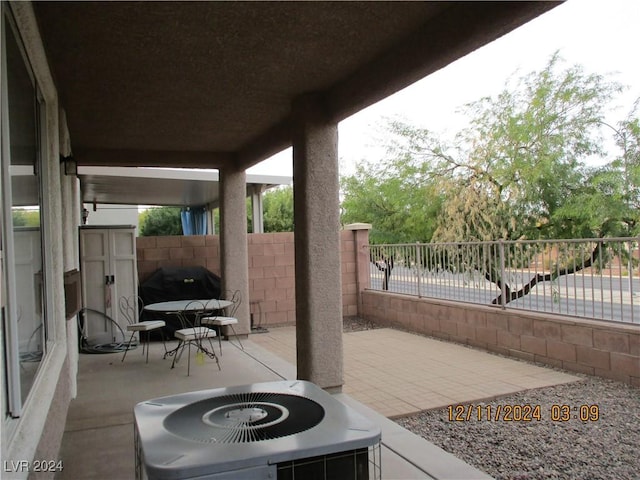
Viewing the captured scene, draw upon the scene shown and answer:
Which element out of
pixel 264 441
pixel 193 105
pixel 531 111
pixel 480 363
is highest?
pixel 531 111

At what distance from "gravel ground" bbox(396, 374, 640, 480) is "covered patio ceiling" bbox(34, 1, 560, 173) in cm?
256

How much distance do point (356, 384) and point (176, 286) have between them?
12.2ft

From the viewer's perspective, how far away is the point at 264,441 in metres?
1.32

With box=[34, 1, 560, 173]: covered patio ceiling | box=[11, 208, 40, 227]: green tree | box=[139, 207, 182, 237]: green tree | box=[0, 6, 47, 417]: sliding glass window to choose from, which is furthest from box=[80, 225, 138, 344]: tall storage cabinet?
box=[139, 207, 182, 237]: green tree

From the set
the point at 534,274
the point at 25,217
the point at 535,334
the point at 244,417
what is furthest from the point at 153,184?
the point at 244,417

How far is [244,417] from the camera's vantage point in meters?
1.57

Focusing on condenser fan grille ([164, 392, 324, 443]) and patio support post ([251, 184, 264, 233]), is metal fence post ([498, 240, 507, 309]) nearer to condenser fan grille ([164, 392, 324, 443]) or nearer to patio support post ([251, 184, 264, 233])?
condenser fan grille ([164, 392, 324, 443])

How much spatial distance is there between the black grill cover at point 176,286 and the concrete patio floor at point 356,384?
2.59ft

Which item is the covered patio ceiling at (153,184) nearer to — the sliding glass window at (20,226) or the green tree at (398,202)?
the green tree at (398,202)

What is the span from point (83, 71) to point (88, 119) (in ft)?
4.91

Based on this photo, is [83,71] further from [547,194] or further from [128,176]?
[547,194]

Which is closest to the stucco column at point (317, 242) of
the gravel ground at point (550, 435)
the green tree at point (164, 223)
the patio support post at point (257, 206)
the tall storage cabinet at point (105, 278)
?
the gravel ground at point (550, 435)

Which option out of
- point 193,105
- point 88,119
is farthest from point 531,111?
point 88,119

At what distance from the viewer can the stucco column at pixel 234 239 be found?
24.2 feet
